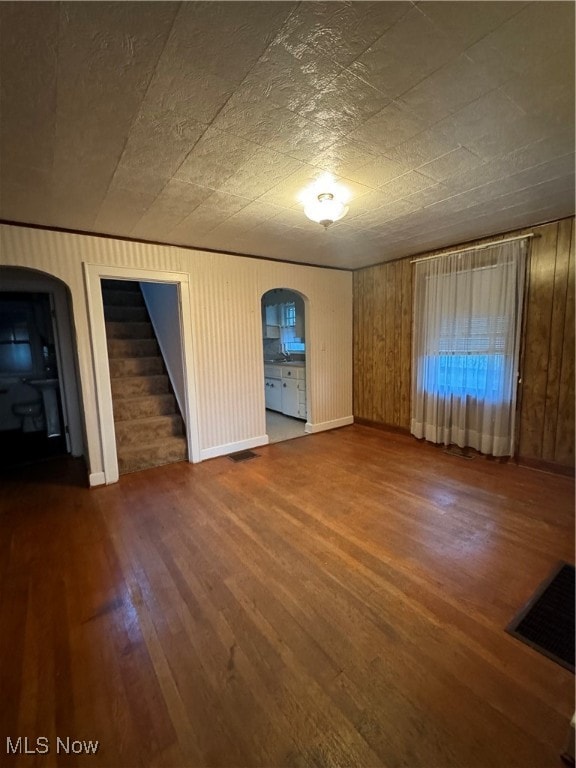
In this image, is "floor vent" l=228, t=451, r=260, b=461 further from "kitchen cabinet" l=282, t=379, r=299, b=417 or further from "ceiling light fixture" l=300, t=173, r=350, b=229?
"ceiling light fixture" l=300, t=173, r=350, b=229

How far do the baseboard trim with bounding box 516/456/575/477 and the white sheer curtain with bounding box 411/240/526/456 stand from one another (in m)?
0.15

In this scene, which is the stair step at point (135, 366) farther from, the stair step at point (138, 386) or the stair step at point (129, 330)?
the stair step at point (129, 330)

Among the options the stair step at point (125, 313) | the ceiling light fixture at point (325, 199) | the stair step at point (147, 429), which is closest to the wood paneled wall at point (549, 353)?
the ceiling light fixture at point (325, 199)

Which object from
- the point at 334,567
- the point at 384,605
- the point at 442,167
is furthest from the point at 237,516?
the point at 442,167

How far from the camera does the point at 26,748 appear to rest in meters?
1.13

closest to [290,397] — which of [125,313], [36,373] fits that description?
[125,313]

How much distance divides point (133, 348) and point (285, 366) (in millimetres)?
2485

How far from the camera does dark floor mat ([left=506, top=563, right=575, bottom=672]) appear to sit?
4.77 feet

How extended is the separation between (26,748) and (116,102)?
260cm

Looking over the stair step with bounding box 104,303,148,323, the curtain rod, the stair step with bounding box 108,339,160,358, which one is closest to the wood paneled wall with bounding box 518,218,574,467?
the curtain rod

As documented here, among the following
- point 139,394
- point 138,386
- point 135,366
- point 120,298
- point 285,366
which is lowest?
point 139,394

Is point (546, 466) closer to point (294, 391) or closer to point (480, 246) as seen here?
point (480, 246)

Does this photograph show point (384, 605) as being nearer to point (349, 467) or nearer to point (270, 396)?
point (349, 467)

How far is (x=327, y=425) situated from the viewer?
5070 mm
